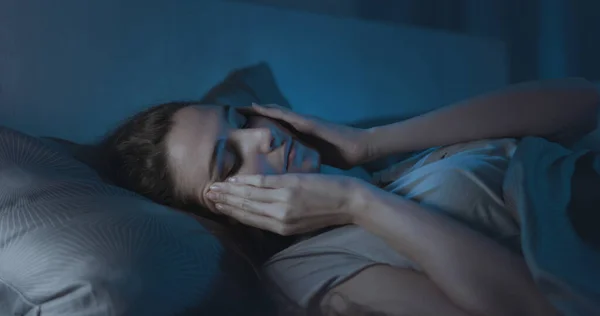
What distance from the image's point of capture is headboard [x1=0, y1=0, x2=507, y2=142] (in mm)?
1044

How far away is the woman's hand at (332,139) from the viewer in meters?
1.04

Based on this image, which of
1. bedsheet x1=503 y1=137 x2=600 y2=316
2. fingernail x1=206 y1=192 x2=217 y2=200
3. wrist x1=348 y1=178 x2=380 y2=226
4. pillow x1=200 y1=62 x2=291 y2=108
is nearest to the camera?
bedsheet x1=503 y1=137 x2=600 y2=316

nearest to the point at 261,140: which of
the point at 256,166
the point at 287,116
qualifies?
the point at 256,166

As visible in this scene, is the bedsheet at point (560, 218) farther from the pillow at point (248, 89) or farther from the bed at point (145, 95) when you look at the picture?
the pillow at point (248, 89)

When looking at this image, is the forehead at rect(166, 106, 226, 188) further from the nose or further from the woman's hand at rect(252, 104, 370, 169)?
the woman's hand at rect(252, 104, 370, 169)

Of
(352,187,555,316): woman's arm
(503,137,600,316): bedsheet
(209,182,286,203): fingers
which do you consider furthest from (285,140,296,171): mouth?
(503,137,600,316): bedsheet

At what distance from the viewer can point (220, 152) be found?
0.84 metres

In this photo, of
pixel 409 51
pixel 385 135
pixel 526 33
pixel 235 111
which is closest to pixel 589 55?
pixel 526 33

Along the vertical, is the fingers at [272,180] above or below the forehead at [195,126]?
below

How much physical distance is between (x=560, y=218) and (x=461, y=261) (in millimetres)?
126

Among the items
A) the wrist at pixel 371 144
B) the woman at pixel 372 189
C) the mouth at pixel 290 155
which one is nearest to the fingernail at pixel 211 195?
the woman at pixel 372 189

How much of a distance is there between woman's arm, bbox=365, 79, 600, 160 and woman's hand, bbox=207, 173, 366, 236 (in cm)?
30

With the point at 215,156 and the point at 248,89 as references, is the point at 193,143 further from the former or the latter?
the point at 248,89

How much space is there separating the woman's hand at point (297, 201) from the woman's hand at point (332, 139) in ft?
0.90
